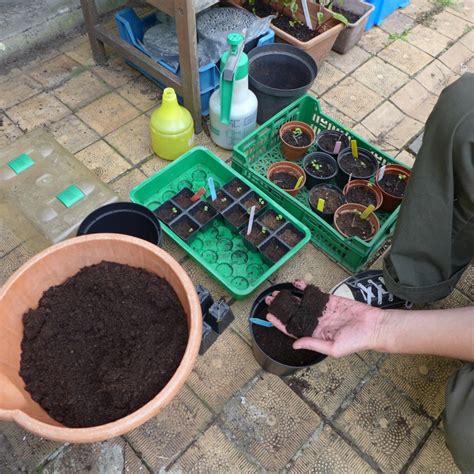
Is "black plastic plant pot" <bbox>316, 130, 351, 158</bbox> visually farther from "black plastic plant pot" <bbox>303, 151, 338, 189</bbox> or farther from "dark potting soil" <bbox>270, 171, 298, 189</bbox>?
"dark potting soil" <bbox>270, 171, 298, 189</bbox>

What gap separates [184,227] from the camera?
63.1 inches

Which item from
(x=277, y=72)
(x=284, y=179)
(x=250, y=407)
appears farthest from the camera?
(x=277, y=72)

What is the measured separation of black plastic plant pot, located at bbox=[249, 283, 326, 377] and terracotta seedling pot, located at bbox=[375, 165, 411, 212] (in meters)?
0.63

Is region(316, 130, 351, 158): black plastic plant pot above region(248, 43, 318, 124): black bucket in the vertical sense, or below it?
below

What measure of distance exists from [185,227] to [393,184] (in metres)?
0.89

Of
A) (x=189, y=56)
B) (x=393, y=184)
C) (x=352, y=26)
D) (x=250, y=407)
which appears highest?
(x=189, y=56)

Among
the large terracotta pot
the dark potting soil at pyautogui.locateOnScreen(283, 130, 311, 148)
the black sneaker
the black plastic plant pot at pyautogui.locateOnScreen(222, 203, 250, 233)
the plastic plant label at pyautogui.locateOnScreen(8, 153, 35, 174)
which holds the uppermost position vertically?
the large terracotta pot

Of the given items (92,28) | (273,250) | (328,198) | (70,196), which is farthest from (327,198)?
(92,28)

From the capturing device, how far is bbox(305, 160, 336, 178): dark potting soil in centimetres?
177

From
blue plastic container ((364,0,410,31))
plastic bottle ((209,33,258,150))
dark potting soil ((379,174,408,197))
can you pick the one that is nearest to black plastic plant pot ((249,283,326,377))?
dark potting soil ((379,174,408,197))

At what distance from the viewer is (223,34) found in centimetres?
187

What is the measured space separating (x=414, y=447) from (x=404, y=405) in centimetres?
12

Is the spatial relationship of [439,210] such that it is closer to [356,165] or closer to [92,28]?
[356,165]

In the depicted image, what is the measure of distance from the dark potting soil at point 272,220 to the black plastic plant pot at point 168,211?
334mm
